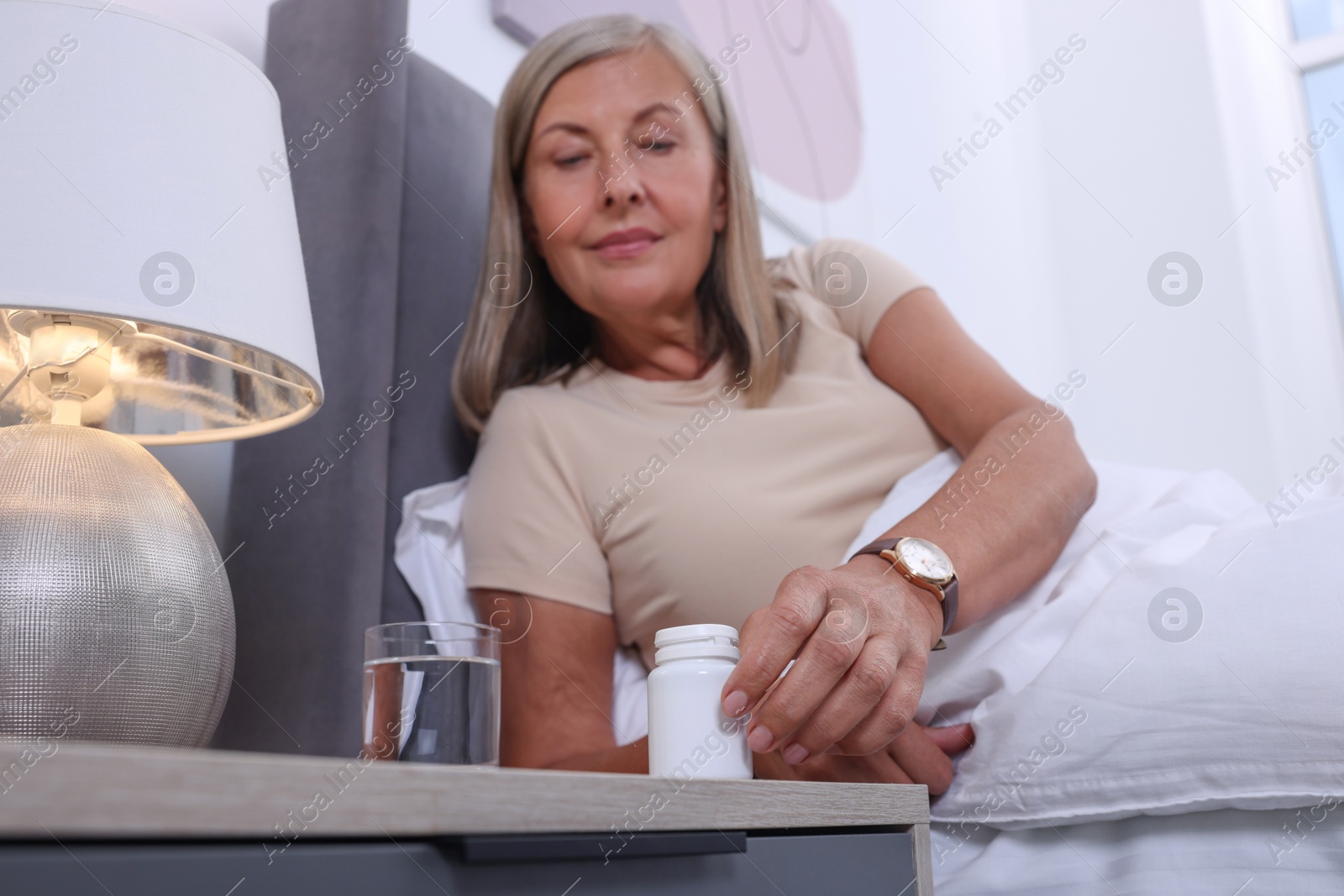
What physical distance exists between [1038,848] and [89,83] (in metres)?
0.74

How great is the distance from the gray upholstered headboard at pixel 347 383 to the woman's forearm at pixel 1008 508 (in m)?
0.49

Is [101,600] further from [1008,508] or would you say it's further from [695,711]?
[1008,508]

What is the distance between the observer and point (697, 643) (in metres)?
0.55

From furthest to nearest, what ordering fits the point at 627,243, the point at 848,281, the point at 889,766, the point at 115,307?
the point at 848,281 < the point at 627,243 < the point at 889,766 < the point at 115,307

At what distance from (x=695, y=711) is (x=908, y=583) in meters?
0.23

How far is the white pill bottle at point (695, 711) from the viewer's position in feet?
1.75

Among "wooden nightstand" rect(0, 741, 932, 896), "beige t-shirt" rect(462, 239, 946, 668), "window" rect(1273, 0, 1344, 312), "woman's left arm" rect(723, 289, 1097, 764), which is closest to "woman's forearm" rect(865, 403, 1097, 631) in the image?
"woman's left arm" rect(723, 289, 1097, 764)

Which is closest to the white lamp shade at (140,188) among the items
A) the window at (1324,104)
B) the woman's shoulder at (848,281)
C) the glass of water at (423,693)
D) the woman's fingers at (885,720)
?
the glass of water at (423,693)

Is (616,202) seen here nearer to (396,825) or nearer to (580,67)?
(580,67)

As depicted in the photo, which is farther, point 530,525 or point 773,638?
point 530,525

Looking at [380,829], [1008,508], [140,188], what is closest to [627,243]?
[1008,508]

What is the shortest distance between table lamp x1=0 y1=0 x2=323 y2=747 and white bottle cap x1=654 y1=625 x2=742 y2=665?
259 millimetres

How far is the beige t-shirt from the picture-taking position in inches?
37.8

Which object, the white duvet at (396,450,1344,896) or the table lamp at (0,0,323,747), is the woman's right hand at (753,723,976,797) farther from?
the table lamp at (0,0,323,747)
